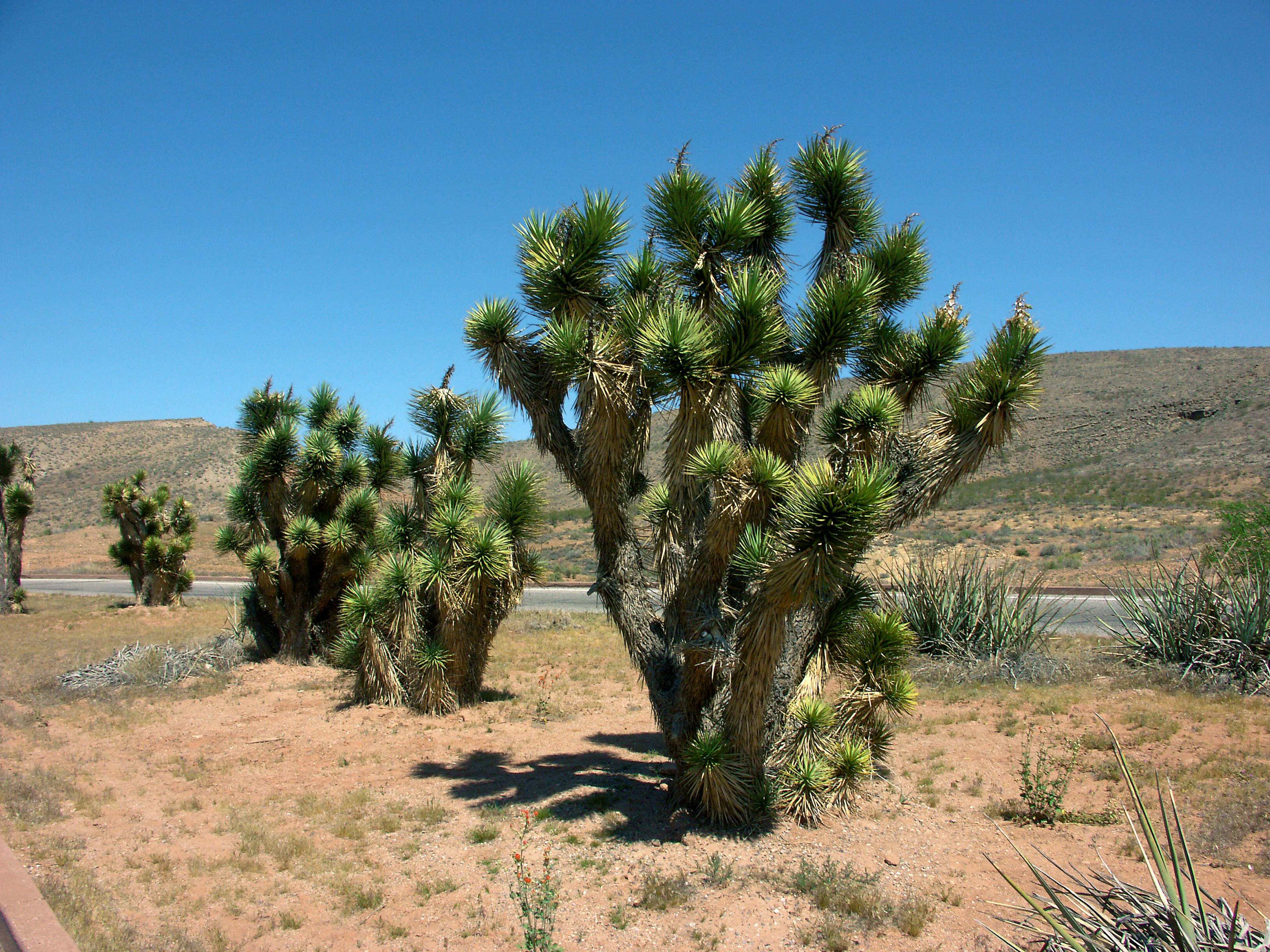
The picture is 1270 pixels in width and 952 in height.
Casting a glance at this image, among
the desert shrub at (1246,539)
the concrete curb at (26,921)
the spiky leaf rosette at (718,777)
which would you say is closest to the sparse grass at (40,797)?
the concrete curb at (26,921)

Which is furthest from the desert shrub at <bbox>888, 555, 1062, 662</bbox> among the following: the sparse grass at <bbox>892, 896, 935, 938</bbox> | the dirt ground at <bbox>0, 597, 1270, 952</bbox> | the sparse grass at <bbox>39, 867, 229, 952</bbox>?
the sparse grass at <bbox>39, 867, 229, 952</bbox>

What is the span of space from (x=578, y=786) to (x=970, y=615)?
7125mm

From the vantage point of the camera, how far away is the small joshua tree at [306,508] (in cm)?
1320

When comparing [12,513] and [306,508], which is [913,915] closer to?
[306,508]

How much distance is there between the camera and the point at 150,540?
869 inches

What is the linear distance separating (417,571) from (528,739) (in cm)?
263

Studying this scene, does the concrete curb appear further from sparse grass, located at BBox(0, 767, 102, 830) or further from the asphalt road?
the asphalt road

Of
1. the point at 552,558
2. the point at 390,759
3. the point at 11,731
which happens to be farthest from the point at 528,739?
the point at 552,558

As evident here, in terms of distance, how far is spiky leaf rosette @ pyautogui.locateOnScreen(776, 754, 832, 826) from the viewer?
21.9 feet

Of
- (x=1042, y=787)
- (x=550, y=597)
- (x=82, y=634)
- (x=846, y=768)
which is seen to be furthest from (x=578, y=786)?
(x=550, y=597)

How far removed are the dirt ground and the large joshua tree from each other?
85cm

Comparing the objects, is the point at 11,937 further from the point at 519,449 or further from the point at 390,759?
the point at 519,449

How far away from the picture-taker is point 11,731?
32.1ft

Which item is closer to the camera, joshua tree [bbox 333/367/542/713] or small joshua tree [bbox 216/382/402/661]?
joshua tree [bbox 333/367/542/713]
